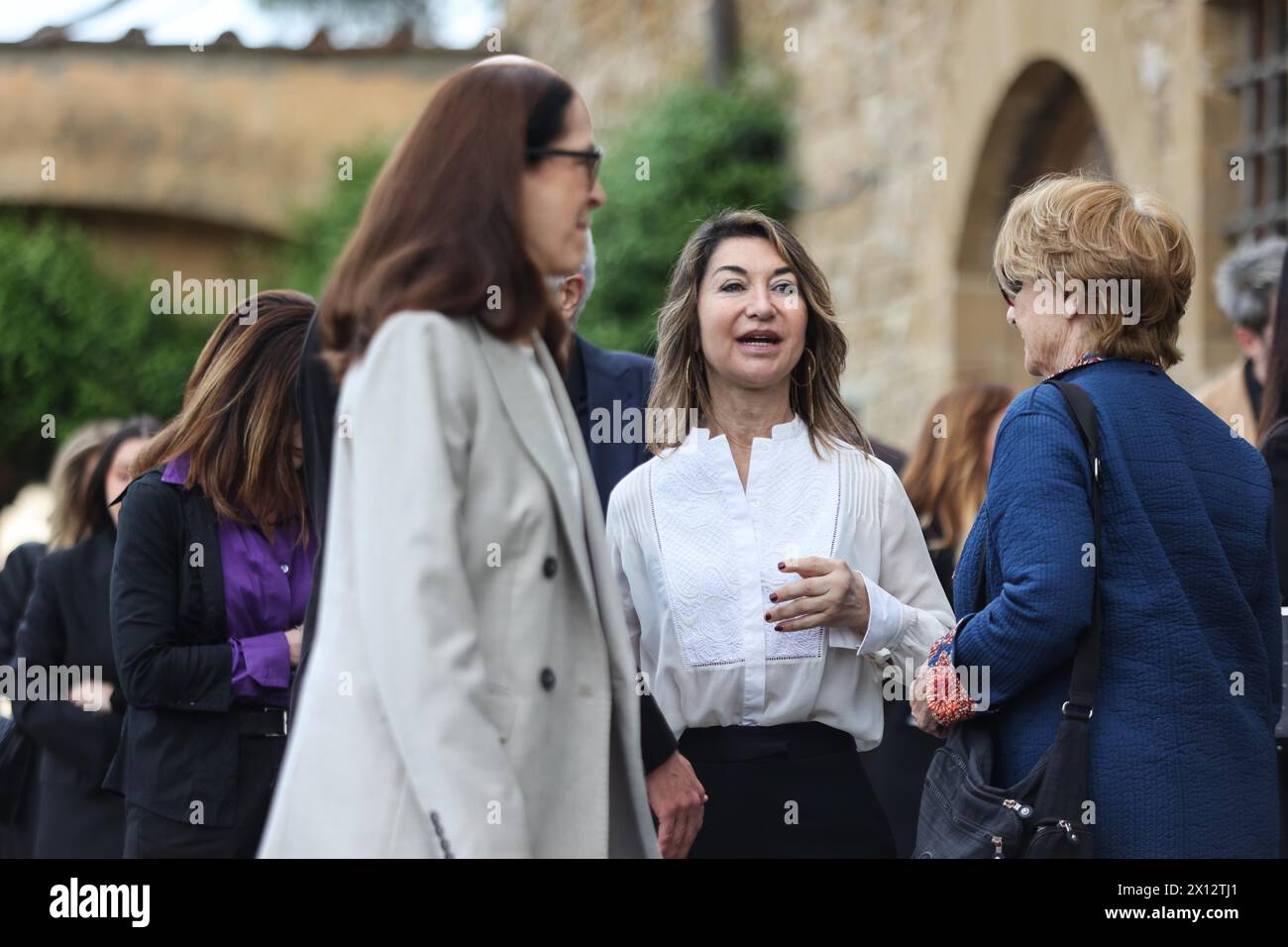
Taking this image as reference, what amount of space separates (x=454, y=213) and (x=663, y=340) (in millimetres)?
1283

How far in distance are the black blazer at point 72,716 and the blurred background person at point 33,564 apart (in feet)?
0.95

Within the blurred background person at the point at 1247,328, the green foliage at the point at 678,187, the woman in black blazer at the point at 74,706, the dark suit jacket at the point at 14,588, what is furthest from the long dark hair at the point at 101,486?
the green foliage at the point at 678,187

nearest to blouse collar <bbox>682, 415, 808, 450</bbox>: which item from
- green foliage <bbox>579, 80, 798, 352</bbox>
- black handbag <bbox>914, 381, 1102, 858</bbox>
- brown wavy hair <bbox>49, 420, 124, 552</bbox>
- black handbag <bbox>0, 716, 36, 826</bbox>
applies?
black handbag <bbox>914, 381, 1102, 858</bbox>

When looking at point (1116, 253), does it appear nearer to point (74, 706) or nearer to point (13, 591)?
point (74, 706)

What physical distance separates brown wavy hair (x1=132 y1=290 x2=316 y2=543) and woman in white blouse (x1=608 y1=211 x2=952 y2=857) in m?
0.69

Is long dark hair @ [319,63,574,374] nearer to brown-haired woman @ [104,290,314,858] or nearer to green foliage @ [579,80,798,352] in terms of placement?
brown-haired woman @ [104,290,314,858]

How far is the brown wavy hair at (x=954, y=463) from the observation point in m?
5.20

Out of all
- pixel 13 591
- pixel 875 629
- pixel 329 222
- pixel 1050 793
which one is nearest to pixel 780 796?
pixel 875 629

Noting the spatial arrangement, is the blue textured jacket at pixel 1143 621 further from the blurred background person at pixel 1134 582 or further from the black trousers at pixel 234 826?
the black trousers at pixel 234 826

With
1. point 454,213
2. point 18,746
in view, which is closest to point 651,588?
point 454,213

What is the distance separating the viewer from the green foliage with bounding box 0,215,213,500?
1606cm

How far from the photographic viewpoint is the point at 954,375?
970 centimetres

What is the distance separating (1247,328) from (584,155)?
3.19 meters
